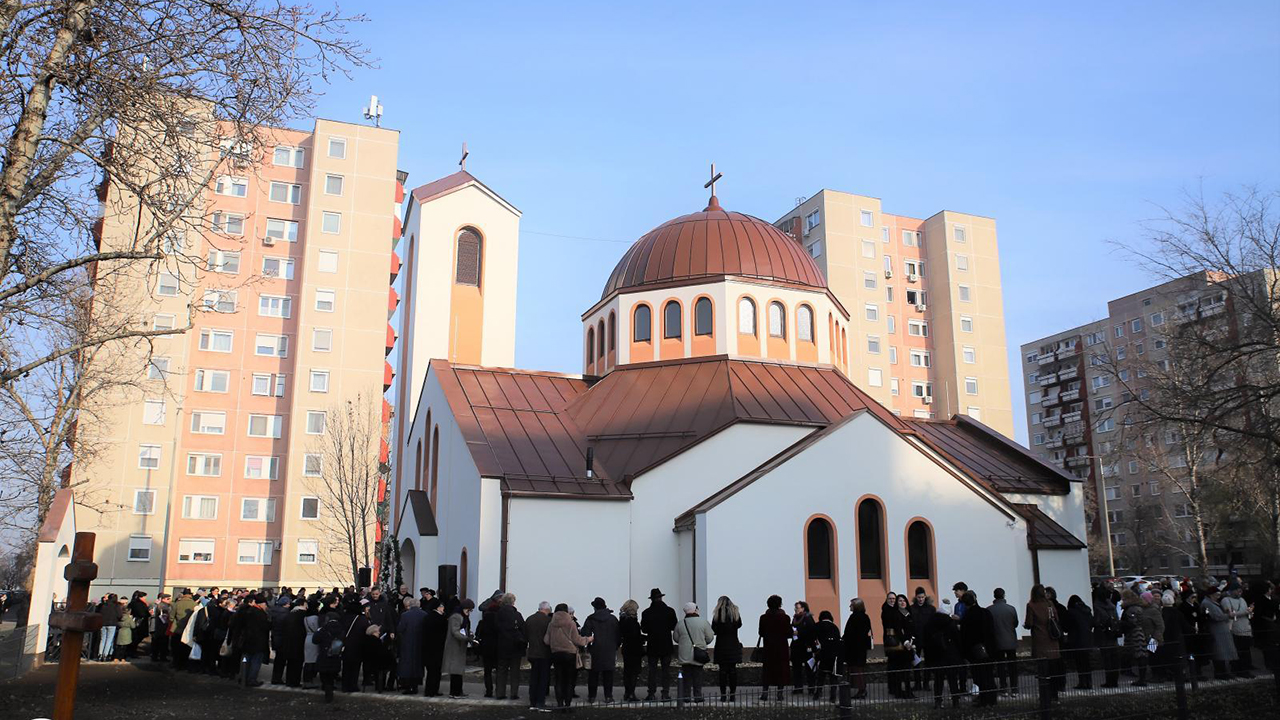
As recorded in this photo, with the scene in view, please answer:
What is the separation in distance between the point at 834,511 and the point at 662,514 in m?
3.94

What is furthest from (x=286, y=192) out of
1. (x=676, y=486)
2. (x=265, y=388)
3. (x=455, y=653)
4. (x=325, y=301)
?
(x=455, y=653)

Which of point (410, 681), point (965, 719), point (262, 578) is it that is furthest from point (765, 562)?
point (262, 578)

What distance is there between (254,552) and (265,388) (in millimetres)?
7515

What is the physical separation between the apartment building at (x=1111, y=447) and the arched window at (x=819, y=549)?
22957 mm

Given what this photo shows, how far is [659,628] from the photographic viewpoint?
1404cm

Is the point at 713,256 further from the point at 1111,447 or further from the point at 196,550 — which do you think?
the point at 1111,447

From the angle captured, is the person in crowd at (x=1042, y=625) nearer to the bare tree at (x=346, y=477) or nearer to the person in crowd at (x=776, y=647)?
the person in crowd at (x=776, y=647)

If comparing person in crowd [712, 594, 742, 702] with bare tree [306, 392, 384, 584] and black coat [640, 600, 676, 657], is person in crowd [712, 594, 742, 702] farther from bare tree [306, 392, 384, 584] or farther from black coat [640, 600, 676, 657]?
bare tree [306, 392, 384, 584]

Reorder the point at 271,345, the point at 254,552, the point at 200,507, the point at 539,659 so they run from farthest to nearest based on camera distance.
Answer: the point at 271,345
the point at 254,552
the point at 200,507
the point at 539,659

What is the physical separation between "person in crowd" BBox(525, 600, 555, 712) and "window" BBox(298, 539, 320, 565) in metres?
32.4

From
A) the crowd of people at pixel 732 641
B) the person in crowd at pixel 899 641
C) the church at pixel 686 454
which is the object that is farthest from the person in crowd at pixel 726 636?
the church at pixel 686 454

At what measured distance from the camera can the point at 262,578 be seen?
1678 inches

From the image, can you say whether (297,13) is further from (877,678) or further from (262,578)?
(262,578)

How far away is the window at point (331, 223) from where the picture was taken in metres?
46.6
